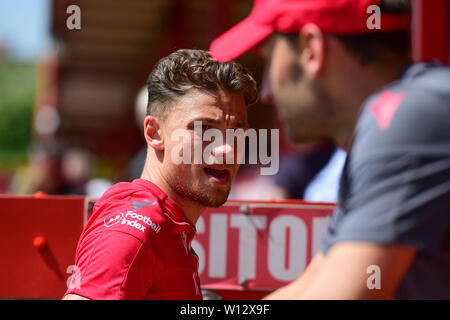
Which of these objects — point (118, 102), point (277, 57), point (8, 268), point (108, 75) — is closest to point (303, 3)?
point (277, 57)

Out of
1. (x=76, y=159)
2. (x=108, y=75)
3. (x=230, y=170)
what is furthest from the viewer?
(x=108, y=75)

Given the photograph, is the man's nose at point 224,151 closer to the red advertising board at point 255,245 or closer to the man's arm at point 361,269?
the red advertising board at point 255,245

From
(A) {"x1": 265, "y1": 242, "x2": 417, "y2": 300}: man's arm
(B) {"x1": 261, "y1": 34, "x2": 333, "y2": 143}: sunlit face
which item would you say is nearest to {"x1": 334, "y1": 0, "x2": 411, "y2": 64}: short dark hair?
(B) {"x1": 261, "y1": 34, "x2": 333, "y2": 143}: sunlit face

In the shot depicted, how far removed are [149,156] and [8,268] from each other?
0.76 m

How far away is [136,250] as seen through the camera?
1.78 meters

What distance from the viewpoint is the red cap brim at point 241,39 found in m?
1.60

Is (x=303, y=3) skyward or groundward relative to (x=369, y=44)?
skyward

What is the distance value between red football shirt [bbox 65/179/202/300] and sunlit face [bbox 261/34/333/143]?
1.86 feet

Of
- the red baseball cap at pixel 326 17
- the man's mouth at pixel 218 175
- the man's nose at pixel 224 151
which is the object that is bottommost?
the man's mouth at pixel 218 175

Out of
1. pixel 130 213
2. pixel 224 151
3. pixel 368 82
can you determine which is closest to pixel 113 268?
pixel 130 213

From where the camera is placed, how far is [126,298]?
68.2 inches

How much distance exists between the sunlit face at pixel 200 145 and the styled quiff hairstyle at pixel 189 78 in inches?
1.2

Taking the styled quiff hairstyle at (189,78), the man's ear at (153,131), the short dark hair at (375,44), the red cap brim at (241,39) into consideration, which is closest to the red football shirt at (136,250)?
the man's ear at (153,131)
